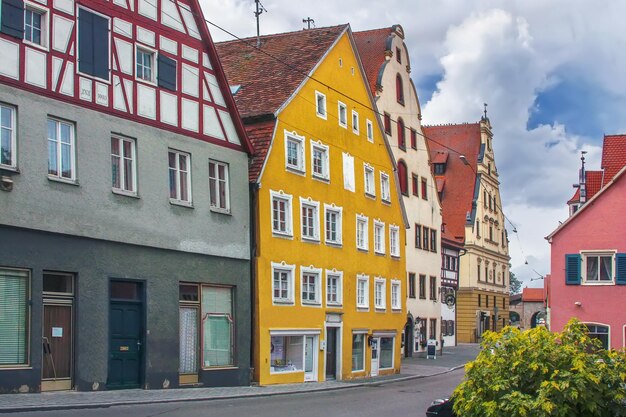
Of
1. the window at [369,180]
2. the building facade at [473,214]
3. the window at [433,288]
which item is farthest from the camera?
the building facade at [473,214]

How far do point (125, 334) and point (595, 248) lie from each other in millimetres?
23190

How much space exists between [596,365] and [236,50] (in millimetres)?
28967

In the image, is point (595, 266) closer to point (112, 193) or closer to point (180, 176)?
point (180, 176)

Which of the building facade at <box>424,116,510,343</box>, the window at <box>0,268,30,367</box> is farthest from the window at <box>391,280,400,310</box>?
the building facade at <box>424,116,510,343</box>

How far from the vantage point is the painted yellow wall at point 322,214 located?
107 feet

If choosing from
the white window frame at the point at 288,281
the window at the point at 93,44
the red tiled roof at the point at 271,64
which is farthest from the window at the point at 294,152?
the window at the point at 93,44

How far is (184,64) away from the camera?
28.6 m

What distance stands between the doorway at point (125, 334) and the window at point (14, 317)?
9.99 feet

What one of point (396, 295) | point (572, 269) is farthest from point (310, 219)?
point (572, 269)

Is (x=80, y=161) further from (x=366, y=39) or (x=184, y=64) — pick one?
(x=366, y=39)

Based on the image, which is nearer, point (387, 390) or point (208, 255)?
point (208, 255)

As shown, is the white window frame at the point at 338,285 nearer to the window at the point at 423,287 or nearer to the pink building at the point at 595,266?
the pink building at the point at 595,266

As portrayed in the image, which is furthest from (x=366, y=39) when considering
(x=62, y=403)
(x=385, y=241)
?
(x=62, y=403)

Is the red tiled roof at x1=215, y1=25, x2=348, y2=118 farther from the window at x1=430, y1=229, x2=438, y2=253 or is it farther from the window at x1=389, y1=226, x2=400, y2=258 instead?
the window at x1=430, y1=229, x2=438, y2=253
